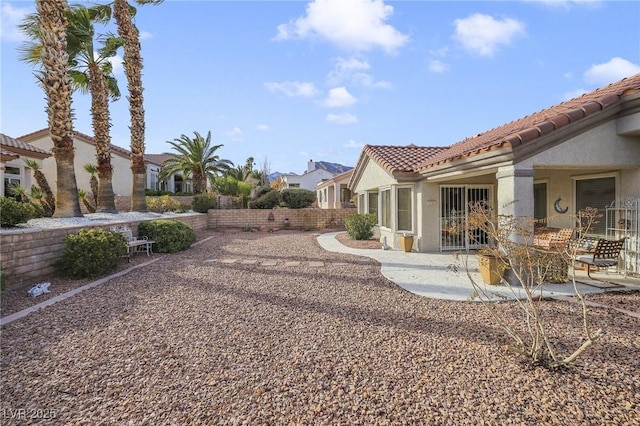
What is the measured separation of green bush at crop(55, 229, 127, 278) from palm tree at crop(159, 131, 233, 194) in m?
24.6

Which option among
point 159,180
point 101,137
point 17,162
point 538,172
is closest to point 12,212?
point 101,137

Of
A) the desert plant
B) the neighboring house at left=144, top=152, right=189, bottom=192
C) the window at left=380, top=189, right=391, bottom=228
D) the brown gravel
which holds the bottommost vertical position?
the brown gravel

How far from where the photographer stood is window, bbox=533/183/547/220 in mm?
12180

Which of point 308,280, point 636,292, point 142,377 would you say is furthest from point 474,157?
point 142,377

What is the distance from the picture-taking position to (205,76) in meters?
14.8

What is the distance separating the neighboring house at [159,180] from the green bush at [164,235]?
22800 millimetres

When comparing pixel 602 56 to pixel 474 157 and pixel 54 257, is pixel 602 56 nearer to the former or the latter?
pixel 474 157

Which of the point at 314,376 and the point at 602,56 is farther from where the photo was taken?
the point at 602,56

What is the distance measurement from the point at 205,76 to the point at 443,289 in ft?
43.7

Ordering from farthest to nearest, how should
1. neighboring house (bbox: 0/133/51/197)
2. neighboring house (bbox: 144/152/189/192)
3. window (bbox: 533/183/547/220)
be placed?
neighboring house (bbox: 144/152/189/192) < neighboring house (bbox: 0/133/51/197) < window (bbox: 533/183/547/220)

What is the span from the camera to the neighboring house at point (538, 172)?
26.1 ft

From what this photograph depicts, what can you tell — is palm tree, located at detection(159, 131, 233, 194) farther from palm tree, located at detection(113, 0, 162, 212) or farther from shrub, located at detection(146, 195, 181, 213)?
palm tree, located at detection(113, 0, 162, 212)

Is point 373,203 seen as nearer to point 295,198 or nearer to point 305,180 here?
point 295,198

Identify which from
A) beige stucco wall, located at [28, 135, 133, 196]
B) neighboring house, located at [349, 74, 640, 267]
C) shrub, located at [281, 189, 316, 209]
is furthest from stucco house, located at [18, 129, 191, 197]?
neighboring house, located at [349, 74, 640, 267]
